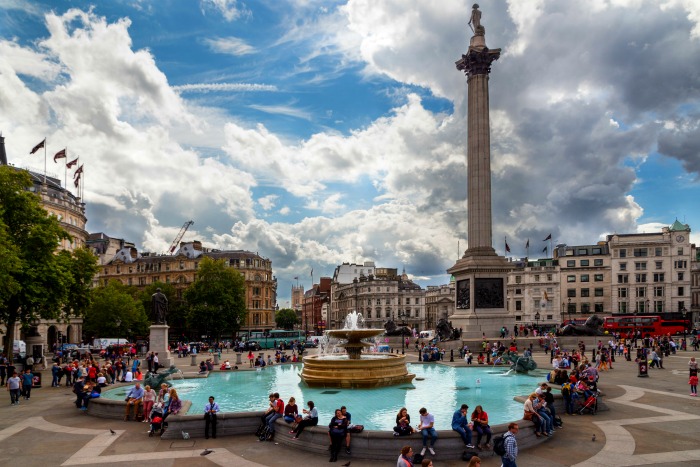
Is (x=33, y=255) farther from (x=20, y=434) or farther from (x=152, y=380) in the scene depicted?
(x=20, y=434)

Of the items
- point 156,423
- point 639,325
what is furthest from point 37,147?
point 639,325

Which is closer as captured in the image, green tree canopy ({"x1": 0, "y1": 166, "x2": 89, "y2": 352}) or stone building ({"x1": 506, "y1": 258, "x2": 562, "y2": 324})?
green tree canopy ({"x1": 0, "y1": 166, "x2": 89, "y2": 352})

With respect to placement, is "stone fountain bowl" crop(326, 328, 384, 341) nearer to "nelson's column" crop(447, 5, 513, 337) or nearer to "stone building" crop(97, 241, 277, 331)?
"nelson's column" crop(447, 5, 513, 337)

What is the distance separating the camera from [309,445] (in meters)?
14.1

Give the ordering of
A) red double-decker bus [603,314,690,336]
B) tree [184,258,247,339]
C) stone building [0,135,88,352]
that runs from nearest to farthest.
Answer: red double-decker bus [603,314,690,336], stone building [0,135,88,352], tree [184,258,247,339]

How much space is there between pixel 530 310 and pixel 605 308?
12673 millimetres

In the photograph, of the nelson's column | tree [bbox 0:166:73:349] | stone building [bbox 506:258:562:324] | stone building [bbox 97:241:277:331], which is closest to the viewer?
tree [bbox 0:166:73:349]

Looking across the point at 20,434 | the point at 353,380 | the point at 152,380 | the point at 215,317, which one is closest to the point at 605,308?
the point at 215,317

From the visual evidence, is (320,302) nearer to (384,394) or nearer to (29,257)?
(29,257)

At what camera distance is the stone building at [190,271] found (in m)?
97.8

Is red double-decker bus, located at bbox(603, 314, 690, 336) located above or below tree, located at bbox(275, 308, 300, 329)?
above

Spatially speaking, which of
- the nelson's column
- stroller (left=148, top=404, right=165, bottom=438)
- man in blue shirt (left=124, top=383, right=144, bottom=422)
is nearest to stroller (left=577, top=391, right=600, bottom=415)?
stroller (left=148, top=404, right=165, bottom=438)

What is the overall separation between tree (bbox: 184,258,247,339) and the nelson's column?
128ft

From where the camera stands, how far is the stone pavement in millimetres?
13109
